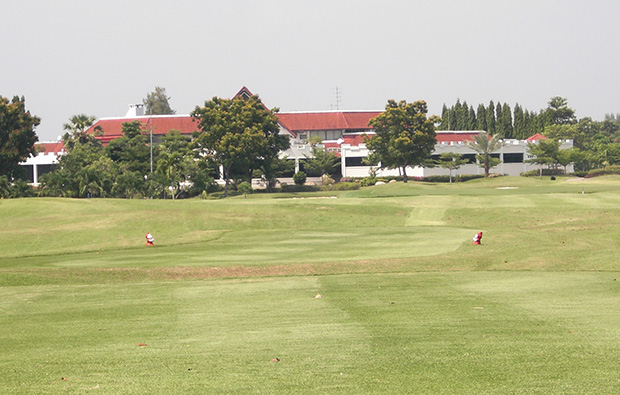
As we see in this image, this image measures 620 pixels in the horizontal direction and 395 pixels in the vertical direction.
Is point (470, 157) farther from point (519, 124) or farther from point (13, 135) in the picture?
point (13, 135)

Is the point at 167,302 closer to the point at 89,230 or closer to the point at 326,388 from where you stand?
the point at 326,388

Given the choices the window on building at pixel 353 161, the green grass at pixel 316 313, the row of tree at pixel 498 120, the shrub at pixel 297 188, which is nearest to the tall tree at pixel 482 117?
the row of tree at pixel 498 120

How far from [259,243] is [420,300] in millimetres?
15600

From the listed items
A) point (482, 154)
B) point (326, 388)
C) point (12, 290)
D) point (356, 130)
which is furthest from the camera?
point (356, 130)

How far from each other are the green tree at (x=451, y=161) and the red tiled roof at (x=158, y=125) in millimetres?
38810

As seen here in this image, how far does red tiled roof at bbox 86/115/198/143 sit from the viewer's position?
4500 inches

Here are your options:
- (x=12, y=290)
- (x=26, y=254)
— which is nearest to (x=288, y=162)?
(x=26, y=254)

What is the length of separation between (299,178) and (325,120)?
2747cm

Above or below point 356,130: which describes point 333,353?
below

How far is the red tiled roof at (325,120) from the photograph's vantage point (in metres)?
120

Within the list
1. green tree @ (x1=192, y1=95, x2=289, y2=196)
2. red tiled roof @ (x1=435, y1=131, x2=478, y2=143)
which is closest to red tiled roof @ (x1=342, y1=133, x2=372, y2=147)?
red tiled roof @ (x1=435, y1=131, x2=478, y2=143)

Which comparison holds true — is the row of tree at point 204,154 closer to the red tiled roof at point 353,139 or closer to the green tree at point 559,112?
the red tiled roof at point 353,139

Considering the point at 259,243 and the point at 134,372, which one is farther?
the point at 259,243

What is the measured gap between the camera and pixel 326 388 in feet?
28.4
